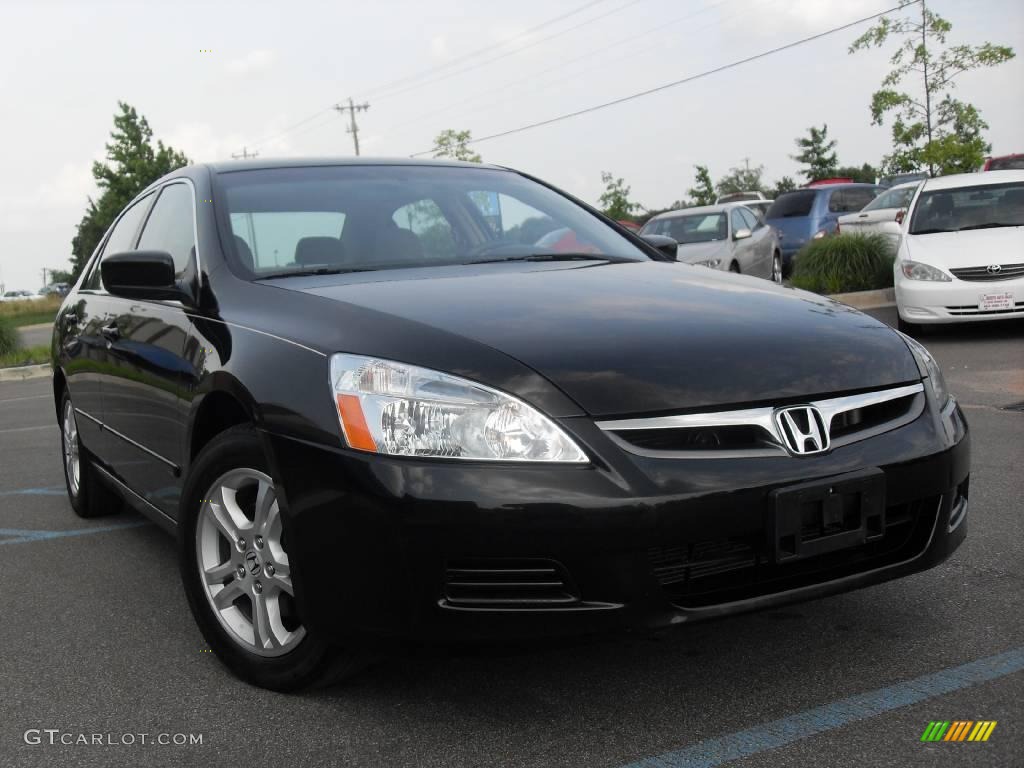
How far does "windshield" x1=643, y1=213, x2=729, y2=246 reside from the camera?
15977 mm

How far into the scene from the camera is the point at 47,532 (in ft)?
16.8

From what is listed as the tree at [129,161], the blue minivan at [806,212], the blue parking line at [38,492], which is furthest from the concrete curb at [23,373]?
the tree at [129,161]

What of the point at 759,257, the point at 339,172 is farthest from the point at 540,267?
the point at 759,257

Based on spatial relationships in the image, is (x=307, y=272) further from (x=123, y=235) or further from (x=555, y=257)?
(x=123, y=235)

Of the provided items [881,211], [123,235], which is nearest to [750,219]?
[881,211]

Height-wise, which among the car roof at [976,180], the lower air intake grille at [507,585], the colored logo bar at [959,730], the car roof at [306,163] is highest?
the car roof at [306,163]

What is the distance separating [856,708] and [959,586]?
1041 mm

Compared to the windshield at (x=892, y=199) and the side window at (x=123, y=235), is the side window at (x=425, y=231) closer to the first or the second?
the side window at (x=123, y=235)

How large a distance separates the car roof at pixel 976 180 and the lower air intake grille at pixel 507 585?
32.8 ft

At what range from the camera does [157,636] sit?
3.53 metres

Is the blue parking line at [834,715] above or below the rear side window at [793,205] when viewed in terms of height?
below

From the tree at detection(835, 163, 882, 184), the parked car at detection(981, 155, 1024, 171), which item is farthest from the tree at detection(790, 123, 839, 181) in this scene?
the parked car at detection(981, 155, 1024, 171)

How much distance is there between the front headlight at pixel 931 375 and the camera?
2.99 metres

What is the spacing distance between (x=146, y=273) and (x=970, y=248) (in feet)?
28.0
